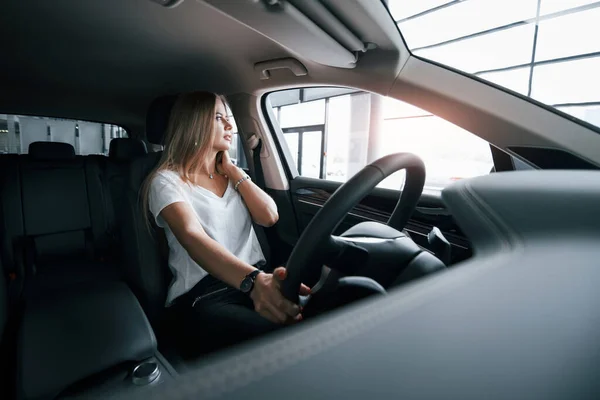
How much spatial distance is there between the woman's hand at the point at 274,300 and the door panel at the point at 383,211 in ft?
1.79

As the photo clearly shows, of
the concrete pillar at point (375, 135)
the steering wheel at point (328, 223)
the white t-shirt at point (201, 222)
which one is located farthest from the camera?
the concrete pillar at point (375, 135)

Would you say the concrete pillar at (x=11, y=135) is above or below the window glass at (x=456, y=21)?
below

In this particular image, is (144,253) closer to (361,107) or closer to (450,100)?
(450,100)

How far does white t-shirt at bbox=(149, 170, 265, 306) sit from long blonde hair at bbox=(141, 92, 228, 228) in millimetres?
78

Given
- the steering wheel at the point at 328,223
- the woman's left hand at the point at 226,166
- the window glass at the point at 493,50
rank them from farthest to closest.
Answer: the window glass at the point at 493,50 → the woman's left hand at the point at 226,166 → the steering wheel at the point at 328,223

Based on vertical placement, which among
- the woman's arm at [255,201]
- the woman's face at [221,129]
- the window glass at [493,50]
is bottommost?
the woman's arm at [255,201]

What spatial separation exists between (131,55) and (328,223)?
70.6 inches

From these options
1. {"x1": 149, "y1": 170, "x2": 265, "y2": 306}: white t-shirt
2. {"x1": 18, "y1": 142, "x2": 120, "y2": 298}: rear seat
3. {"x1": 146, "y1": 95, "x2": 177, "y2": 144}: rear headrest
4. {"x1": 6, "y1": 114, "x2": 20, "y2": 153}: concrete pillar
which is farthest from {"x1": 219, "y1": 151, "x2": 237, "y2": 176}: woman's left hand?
{"x1": 6, "y1": 114, "x2": 20, "y2": 153}: concrete pillar

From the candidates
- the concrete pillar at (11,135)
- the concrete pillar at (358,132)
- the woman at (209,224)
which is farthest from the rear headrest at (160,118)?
the concrete pillar at (358,132)

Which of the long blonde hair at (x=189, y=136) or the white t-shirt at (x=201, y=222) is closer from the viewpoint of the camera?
the white t-shirt at (x=201, y=222)

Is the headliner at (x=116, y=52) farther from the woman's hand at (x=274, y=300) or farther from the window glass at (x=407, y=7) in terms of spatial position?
the window glass at (x=407, y=7)

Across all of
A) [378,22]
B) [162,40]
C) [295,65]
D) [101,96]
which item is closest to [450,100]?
[378,22]

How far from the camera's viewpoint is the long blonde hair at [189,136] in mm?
1362

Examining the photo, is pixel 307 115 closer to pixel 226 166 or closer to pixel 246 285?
pixel 226 166
